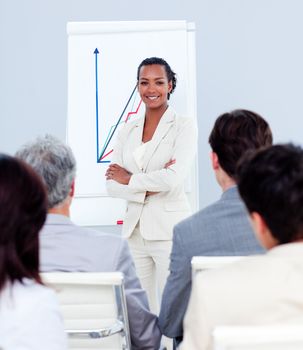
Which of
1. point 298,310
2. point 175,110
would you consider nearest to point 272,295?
point 298,310

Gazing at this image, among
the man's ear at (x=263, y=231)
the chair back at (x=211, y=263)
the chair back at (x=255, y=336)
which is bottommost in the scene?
the chair back at (x=255, y=336)

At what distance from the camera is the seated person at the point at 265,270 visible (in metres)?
1.32

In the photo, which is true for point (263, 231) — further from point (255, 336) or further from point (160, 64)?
point (160, 64)

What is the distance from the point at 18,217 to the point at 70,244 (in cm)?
61

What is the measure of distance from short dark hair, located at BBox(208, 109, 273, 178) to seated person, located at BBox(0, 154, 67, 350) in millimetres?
891

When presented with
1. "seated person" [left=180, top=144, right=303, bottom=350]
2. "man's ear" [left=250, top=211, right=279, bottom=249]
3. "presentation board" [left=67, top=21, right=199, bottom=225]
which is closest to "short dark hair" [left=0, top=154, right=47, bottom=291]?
"seated person" [left=180, top=144, right=303, bottom=350]

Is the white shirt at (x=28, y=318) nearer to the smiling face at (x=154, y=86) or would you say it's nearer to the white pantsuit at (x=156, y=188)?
the white pantsuit at (x=156, y=188)

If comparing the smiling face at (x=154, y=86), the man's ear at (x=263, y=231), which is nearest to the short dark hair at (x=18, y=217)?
A: the man's ear at (x=263, y=231)

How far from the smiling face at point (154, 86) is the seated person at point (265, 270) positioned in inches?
91.1

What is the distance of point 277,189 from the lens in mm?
1402

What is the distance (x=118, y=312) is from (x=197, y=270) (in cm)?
26

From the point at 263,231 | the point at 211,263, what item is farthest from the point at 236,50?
the point at 263,231

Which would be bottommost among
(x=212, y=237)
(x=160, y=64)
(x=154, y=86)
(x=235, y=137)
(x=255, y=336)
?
(x=255, y=336)

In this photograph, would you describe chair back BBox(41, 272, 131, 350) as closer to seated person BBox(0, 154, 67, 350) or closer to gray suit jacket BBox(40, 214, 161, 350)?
gray suit jacket BBox(40, 214, 161, 350)
